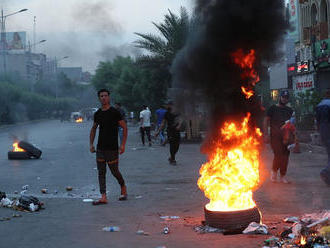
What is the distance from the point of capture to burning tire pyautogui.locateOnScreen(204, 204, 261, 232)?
596 cm

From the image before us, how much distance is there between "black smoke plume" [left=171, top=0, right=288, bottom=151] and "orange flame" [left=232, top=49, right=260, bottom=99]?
47 mm

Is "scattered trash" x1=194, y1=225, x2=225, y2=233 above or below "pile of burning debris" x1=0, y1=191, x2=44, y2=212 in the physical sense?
below

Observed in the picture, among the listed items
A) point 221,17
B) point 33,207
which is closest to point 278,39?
point 221,17

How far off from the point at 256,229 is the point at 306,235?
0.72 meters

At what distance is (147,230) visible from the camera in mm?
6328

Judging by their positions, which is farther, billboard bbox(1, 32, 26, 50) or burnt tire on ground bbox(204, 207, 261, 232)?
billboard bbox(1, 32, 26, 50)

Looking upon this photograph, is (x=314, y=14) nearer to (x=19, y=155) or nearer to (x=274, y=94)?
(x=274, y=94)

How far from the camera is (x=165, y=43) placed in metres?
24.0

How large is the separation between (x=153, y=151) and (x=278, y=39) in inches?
494

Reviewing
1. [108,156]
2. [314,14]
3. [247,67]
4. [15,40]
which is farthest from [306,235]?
[15,40]

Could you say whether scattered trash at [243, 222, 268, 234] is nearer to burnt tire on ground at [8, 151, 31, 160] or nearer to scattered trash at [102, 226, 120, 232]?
scattered trash at [102, 226, 120, 232]

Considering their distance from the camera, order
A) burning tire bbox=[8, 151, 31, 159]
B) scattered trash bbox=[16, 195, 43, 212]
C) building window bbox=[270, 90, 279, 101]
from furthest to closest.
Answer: building window bbox=[270, 90, 279, 101] → burning tire bbox=[8, 151, 31, 159] → scattered trash bbox=[16, 195, 43, 212]

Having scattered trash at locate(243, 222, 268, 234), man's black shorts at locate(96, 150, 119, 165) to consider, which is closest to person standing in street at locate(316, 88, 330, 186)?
man's black shorts at locate(96, 150, 119, 165)

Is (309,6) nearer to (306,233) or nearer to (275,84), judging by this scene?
(275,84)
